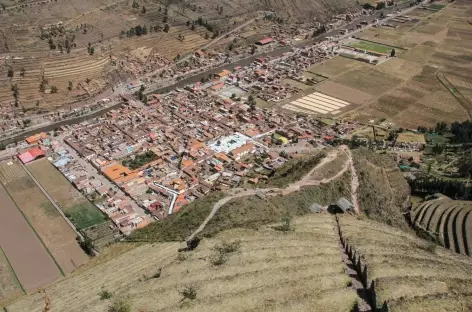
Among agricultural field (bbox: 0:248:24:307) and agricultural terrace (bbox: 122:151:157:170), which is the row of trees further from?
agricultural field (bbox: 0:248:24:307)

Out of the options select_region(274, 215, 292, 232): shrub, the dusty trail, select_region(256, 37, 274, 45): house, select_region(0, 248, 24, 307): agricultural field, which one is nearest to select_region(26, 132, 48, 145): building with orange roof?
select_region(0, 248, 24, 307): agricultural field

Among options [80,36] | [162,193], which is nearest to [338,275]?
[162,193]

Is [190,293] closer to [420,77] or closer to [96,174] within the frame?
[96,174]

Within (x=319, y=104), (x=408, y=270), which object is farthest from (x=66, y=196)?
(x=319, y=104)

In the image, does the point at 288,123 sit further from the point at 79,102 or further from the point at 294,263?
the point at 294,263

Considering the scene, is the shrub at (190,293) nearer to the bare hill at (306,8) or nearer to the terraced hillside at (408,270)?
the terraced hillside at (408,270)

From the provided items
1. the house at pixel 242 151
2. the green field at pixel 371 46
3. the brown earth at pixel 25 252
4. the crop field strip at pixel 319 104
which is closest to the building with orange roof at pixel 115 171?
the brown earth at pixel 25 252
